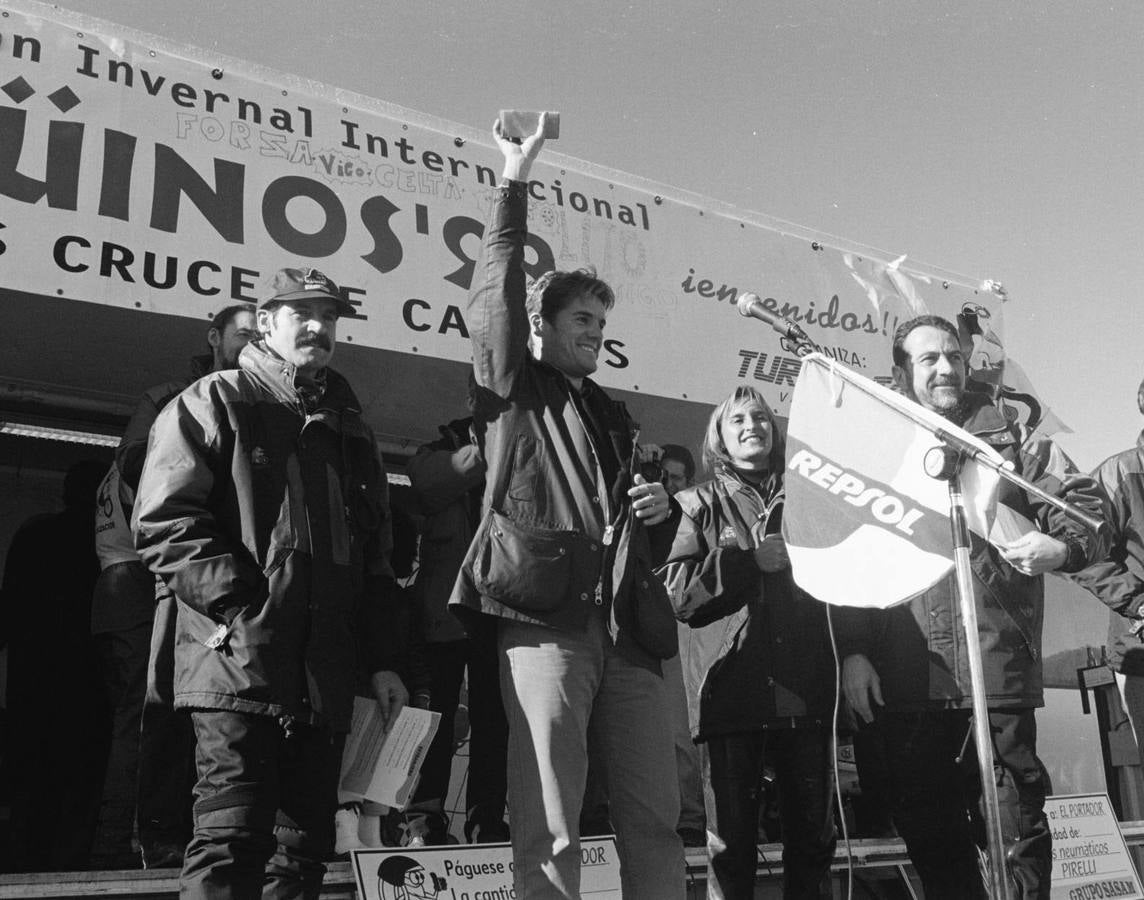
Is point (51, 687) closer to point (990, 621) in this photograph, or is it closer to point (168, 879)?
point (168, 879)

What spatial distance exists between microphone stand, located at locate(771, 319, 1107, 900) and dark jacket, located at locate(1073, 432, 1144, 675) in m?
1.38

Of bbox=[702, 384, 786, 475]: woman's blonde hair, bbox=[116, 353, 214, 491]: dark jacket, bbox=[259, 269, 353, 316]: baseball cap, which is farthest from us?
bbox=[702, 384, 786, 475]: woman's blonde hair

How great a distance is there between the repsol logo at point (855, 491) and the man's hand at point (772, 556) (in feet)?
0.76

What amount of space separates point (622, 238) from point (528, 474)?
8.18 feet

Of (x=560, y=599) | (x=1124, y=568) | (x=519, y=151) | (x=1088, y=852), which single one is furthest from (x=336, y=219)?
(x=1088, y=852)

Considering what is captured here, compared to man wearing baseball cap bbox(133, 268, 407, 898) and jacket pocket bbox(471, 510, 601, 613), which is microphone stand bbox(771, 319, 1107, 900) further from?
man wearing baseball cap bbox(133, 268, 407, 898)

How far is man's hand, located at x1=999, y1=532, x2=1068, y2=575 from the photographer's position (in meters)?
3.17

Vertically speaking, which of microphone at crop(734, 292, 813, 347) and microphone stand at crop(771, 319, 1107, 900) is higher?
microphone at crop(734, 292, 813, 347)

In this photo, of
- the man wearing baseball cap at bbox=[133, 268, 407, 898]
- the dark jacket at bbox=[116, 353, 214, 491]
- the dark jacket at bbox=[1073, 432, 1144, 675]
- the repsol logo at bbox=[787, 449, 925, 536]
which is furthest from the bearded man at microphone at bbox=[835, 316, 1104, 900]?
the dark jacket at bbox=[116, 353, 214, 491]

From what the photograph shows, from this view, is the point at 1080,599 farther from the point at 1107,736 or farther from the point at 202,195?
the point at 202,195

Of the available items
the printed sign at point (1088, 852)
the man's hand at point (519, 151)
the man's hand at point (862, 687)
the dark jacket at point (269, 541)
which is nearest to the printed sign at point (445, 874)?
→ the dark jacket at point (269, 541)

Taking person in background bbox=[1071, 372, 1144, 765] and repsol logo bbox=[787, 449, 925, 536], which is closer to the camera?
repsol logo bbox=[787, 449, 925, 536]

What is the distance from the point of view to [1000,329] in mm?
5965

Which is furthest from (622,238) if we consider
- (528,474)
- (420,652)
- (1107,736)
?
(1107,736)
